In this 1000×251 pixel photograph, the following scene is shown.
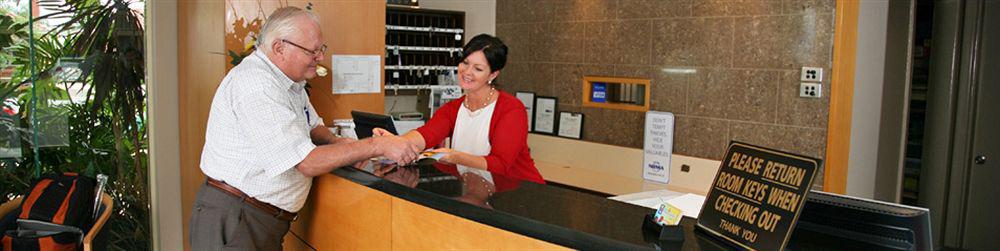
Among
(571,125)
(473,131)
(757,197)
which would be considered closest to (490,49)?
(473,131)

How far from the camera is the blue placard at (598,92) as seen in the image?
7.25 m

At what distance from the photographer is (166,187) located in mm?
4695

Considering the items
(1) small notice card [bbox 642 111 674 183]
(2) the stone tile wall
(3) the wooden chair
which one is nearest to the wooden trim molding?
(2) the stone tile wall

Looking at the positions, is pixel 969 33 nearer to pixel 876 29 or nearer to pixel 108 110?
pixel 876 29

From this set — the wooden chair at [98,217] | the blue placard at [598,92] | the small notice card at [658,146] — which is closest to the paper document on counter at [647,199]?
the wooden chair at [98,217]

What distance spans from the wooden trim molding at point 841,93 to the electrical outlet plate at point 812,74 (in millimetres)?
90

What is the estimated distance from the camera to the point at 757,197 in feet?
5.86

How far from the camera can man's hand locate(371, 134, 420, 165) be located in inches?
106

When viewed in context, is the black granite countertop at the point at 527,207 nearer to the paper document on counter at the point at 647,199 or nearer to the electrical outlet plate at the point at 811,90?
the paper document on counter at the point at 647,199

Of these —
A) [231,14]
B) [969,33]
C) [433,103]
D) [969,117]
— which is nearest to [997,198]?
[969,117]

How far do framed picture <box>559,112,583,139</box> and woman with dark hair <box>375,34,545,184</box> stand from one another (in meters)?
4.08

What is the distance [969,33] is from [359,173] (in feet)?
15.8

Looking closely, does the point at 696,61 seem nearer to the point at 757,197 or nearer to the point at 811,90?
the point at 811,90

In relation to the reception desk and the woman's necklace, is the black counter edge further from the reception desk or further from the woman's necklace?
the woman's necklace
